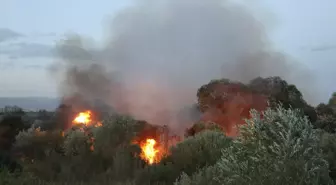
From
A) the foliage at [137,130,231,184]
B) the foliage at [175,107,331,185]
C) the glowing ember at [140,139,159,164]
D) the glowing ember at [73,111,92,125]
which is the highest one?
the glowing ember at [73,111,92,125]

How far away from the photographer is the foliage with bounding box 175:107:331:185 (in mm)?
8773

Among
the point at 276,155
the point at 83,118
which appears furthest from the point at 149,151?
the point at 83,118

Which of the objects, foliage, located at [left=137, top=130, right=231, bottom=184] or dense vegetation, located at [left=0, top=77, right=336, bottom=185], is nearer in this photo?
dense vegetation, located at [left=0, top=77, right=336, bottom=185]

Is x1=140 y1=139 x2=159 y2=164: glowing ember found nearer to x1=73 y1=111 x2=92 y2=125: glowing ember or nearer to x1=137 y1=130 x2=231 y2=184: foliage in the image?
x1=137 y1=130 x2=231 y2=184: foliage

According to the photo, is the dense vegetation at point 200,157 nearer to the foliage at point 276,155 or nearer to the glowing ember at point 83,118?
the foliage at point 276,155

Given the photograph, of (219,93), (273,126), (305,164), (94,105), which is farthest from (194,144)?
(94,105)

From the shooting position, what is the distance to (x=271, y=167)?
9086 millimetres

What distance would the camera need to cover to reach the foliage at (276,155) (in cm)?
877

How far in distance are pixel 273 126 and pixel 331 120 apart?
1271 inches

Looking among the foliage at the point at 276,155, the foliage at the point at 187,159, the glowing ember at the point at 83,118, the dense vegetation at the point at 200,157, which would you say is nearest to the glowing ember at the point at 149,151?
the dense vegetation at the point at 200,157

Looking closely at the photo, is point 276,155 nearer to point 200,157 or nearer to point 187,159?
point 200,157

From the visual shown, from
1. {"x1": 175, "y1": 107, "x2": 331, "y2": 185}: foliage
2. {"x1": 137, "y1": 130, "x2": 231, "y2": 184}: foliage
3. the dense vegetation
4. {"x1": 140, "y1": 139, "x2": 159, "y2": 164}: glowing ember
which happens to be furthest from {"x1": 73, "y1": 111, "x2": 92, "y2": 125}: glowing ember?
{"x1": 175, "y1": 107, "x2": 331, "y2": 185}: foliage

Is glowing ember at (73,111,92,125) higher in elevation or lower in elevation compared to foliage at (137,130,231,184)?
higher

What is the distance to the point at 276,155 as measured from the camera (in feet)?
31.0
